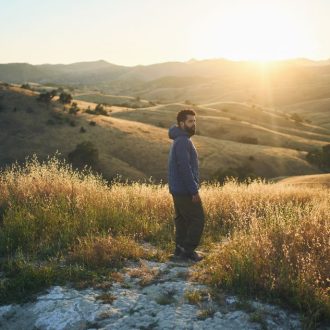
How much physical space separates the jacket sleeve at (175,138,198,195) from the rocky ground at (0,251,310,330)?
1.88m

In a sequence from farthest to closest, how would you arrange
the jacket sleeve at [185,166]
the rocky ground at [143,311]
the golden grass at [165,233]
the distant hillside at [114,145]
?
the distant hillside at [114,145], the jacket sleeve at [185,166], the golden grass at [165,233], the rocky ground at [143,311]

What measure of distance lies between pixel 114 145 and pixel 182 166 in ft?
165

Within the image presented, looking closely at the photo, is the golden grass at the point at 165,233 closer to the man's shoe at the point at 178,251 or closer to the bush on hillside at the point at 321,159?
the man's shoe at the point at 178,251

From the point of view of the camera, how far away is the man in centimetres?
820

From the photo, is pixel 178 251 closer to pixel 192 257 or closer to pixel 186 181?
pixel 192 257

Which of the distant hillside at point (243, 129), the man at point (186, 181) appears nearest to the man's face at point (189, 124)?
the man at point (186, 181)

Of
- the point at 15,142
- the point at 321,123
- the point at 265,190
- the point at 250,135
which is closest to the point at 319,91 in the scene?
the point at 321,123

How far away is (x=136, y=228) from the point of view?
31.4 ft

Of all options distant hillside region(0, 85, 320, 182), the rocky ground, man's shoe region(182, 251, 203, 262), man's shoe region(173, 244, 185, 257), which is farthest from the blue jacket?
distant hillside region(0, 85, 320, 182)

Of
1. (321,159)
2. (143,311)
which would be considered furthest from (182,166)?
(321,159)

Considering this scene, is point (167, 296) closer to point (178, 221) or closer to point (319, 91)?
point (178, 221)

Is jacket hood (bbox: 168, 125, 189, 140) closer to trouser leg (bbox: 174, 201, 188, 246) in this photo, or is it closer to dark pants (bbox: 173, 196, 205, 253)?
dark pants (bbox: 173, 196, 205, 253)

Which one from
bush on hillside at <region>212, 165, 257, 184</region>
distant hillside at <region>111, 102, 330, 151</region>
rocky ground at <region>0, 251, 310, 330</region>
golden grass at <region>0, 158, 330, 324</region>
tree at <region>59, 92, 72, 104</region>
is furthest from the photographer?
distant hillside at <region>111, 102, 330, 151</region>

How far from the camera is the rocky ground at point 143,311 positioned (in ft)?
18.7
